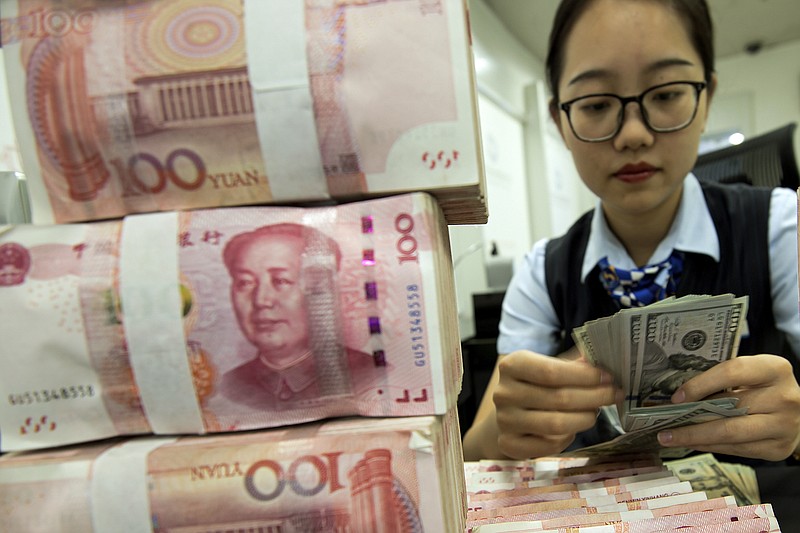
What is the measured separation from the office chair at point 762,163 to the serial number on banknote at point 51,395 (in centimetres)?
144

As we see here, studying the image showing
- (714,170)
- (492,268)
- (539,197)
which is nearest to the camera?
(714,170)

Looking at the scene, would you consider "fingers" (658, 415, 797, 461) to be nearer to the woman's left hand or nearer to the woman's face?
the woman's left hand

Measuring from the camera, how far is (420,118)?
1.10ft

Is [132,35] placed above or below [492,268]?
above

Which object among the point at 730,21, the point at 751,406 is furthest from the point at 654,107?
the point at 730,21

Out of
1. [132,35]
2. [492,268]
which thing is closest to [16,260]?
[132,35]

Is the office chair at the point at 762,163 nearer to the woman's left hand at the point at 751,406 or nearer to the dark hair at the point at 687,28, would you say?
the dark hair at the point at 687,28

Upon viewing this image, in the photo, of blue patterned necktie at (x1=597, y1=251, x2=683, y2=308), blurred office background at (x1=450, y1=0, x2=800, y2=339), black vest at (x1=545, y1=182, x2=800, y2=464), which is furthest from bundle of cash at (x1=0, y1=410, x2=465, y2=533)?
blurred office background at (x1=450, y1=0, x2=800, y2=339)

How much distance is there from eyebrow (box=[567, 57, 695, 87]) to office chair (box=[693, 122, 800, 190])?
72cm

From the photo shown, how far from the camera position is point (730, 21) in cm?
318

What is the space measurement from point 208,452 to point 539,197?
3.42 metres

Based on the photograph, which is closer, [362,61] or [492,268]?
[362,61]

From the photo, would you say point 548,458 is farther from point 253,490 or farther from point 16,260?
point 16,260

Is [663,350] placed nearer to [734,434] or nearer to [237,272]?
[734,434]
